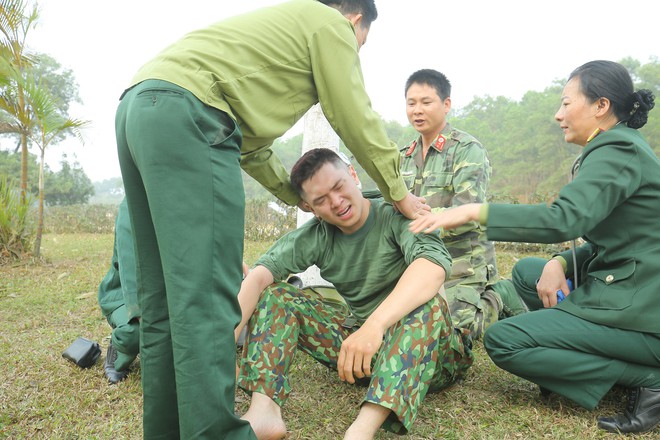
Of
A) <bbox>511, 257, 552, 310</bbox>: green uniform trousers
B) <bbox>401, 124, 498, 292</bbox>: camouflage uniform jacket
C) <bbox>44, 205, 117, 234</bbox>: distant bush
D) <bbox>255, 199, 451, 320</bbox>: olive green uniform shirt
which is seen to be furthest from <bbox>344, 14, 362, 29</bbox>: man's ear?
<bbox>44, 205, 117, 234</bbox>: distant bush

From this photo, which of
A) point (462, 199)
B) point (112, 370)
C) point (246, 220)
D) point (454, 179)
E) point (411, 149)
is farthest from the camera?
point (246, 220)

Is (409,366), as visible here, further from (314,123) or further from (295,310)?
(314,123)

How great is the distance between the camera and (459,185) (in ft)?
12.8

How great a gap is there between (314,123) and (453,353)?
234 cm

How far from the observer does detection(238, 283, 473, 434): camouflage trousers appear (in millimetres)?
2025

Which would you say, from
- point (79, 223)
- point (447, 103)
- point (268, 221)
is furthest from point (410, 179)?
point (79, 223)

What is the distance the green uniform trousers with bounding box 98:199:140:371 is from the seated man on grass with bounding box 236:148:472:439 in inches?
31.2

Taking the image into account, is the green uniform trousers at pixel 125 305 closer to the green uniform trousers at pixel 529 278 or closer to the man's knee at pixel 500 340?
the man's knee at pixel 500 340

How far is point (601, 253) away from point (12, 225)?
8.25 meters

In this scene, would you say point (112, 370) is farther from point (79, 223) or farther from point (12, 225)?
point (79, 223)

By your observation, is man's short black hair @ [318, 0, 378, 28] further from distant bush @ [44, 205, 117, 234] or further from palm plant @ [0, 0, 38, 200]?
distant bush @ [44, 205, 117, 234]

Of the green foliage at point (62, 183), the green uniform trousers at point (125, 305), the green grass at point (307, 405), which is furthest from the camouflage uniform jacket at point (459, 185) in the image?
the green foliage at point (62, 183)

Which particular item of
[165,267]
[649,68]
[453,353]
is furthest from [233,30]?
[649,68]

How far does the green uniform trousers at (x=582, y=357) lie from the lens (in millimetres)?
2352
